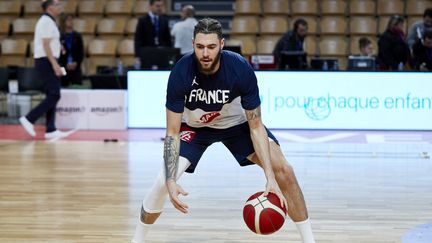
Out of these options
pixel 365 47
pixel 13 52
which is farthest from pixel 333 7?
pixel 13 52

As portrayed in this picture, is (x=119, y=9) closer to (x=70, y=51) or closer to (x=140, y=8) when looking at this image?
(x=140, y=8)

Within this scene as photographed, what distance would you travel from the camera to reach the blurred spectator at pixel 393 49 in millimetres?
12781

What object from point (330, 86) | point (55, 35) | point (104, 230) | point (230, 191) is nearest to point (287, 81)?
point (330, 86)

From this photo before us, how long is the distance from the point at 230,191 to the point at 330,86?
4653 mm

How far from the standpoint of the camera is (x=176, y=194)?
486 centimetres

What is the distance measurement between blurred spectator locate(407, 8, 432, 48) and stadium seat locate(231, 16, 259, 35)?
11.0 ft

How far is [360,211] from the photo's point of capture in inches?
271

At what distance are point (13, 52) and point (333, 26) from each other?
614cm

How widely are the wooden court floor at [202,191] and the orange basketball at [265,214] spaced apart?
1.03 meters

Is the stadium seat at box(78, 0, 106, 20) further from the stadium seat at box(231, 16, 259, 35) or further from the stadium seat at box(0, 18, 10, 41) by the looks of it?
the stadium seat at box(231, 16, 259, 35)

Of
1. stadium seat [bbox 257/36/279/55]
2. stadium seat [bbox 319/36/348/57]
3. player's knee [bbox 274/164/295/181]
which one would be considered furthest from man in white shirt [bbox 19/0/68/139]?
player's knee [bbox 274/164/295/181]

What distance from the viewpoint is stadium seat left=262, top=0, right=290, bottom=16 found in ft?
53.1

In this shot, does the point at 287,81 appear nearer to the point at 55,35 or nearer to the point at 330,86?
the point at 330,86

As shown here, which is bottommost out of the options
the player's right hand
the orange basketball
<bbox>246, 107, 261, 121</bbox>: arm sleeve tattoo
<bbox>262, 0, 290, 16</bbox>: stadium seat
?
the orange basketball
